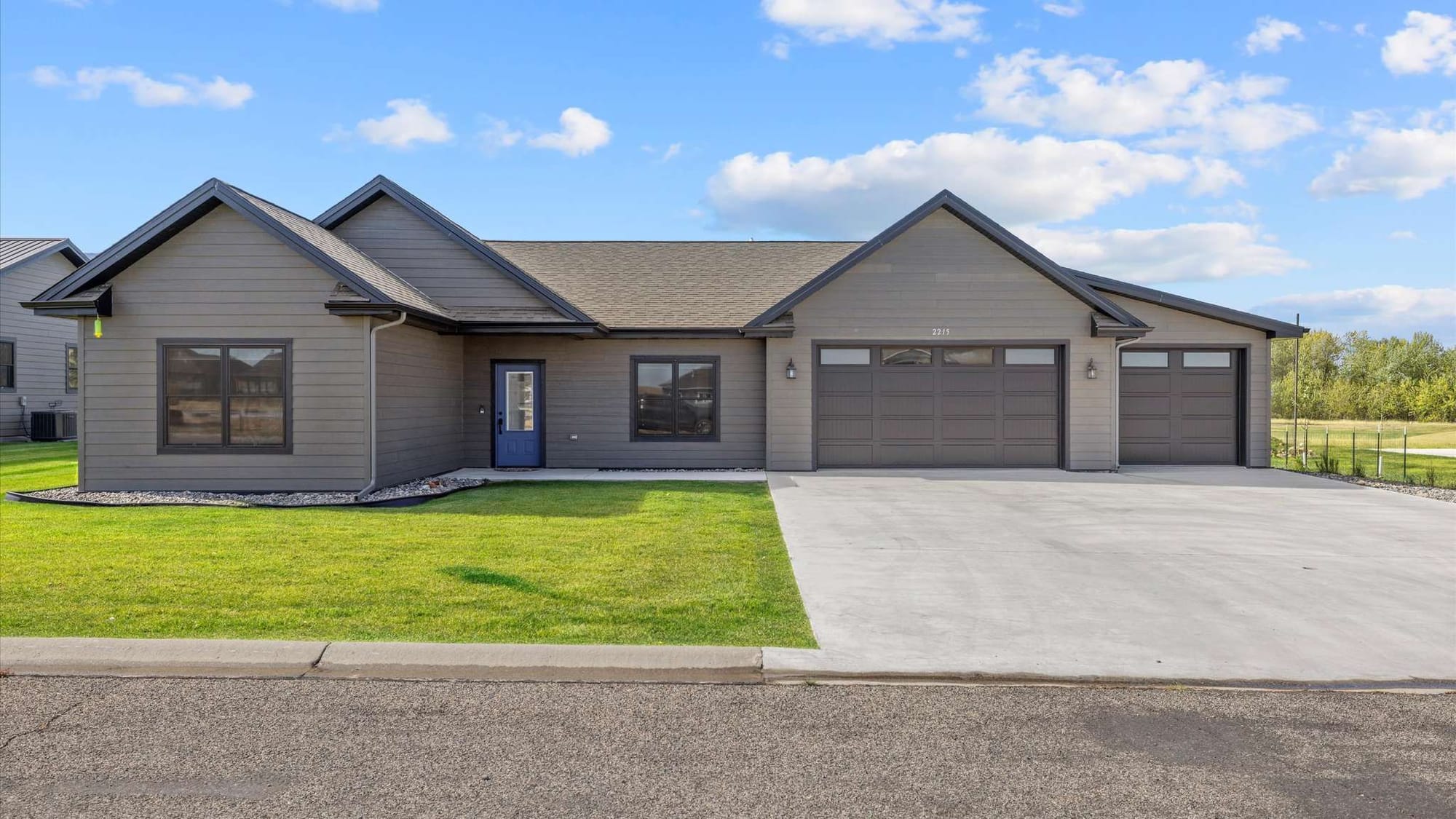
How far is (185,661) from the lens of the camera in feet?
17.2

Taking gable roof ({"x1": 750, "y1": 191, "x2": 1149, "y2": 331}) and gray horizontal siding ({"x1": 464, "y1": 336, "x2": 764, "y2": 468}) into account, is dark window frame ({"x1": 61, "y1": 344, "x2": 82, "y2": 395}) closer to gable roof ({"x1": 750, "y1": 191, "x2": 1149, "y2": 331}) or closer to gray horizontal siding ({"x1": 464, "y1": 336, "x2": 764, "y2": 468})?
gray horizontal siding ({"x1": 464, "y1": 336, "x2": 764, "y2": 468})

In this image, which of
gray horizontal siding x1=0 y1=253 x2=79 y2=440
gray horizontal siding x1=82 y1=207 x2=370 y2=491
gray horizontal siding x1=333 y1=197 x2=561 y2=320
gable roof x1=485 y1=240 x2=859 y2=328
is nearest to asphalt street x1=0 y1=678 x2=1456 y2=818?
gray horizontal siding x1=82 y1=207 x2=370 y2=491

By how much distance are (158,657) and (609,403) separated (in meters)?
12.4

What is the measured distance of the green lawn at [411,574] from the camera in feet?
19.3

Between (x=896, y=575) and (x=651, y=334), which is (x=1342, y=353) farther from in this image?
(x=896, y=575)

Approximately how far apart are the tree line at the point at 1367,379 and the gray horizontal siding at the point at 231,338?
40.2 metres

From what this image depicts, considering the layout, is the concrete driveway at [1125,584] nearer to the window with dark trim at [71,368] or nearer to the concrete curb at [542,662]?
the concrete curb at [542,662]

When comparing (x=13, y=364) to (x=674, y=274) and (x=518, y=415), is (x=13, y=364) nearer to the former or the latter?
(x=518, y=415)

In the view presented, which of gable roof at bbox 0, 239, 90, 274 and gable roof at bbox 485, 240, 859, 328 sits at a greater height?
gable roof at bbox 0, 239, 90, 274

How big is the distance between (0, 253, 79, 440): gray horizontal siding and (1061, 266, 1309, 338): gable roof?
86.0 feet

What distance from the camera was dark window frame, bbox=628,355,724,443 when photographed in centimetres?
1750

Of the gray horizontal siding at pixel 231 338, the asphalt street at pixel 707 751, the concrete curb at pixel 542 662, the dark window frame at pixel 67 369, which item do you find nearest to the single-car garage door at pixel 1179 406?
the asphalt street at pixel 707 751

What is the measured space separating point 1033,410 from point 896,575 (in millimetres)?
10491

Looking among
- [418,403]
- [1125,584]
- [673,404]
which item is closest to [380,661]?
[1125,584]
